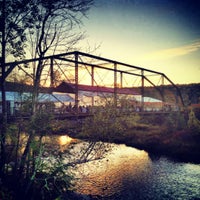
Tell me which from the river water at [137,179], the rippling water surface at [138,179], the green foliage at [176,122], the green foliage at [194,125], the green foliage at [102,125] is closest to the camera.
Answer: the river water at [137,179]

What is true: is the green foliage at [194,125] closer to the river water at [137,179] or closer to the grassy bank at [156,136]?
the grassy bank at [156,136]

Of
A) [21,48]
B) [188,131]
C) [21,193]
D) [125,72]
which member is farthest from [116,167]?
[125,72]

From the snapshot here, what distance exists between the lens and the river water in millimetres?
15242

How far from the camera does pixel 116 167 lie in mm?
21281

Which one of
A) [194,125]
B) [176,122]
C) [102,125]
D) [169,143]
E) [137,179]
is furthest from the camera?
[176,122]

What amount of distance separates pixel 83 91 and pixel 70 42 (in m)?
19.5

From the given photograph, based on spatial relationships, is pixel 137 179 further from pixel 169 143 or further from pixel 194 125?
pixel 194 125

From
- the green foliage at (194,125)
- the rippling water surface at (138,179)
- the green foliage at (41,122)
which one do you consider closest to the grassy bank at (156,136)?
the green foliage at (194,125)

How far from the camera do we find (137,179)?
719 inches

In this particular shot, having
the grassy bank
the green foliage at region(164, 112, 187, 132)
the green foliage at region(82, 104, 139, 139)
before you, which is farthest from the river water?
the green foliage at region(164, 112, 187, 132)

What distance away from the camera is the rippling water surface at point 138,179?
15344 millimetres

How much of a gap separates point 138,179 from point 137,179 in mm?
88

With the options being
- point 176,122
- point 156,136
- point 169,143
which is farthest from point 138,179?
point 176,122

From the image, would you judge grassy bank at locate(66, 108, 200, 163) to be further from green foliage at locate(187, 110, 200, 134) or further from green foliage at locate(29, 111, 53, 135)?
green foliage at locate(29, 111, 53, 135)
